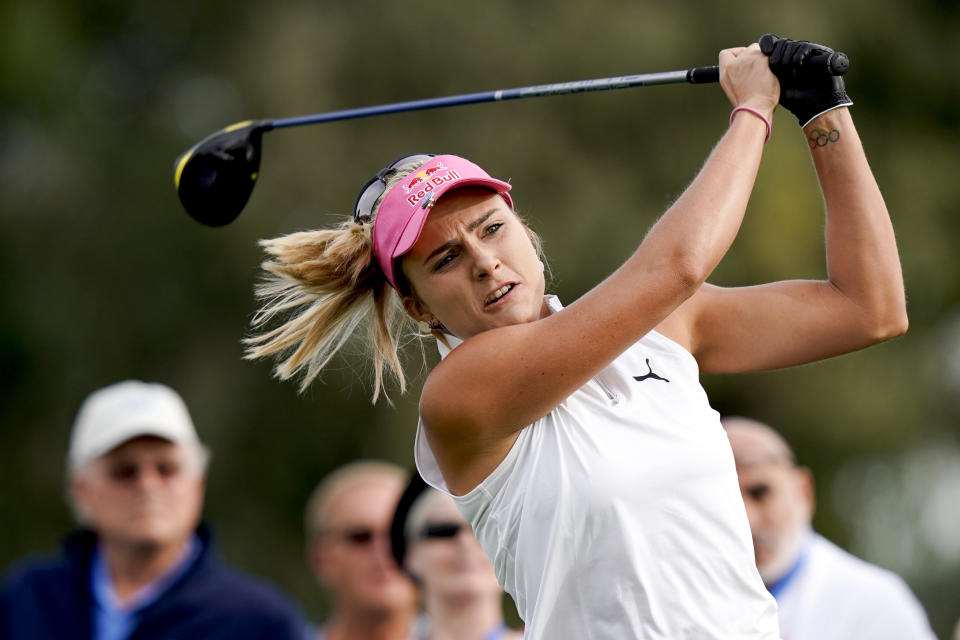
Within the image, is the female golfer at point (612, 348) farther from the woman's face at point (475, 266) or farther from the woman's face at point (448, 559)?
the woman's face at point (448, 559)

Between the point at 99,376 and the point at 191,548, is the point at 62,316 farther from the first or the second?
the point at 191,548

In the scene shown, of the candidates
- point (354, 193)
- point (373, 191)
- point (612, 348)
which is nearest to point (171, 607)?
point (373, 191)

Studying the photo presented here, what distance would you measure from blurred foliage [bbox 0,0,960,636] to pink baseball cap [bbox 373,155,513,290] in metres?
8.76

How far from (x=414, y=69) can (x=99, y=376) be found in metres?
4.25

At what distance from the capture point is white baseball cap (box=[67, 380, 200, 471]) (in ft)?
20.7

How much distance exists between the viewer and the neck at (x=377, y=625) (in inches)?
273

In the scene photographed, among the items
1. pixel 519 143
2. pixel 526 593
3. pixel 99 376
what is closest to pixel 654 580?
pixel 526 593

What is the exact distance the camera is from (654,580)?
3340 mm

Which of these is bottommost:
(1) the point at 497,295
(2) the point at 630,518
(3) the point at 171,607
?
(3) the point at 171,607

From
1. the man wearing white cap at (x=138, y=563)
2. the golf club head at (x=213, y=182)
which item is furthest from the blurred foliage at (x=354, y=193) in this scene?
the golf club head at (x=213, y=182)

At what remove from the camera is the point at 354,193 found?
13289 millimetres

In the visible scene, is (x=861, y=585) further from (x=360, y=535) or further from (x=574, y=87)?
(x=574, y=87)

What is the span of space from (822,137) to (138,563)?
3656 mm

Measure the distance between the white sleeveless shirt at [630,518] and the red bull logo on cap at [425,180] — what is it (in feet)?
2.04
